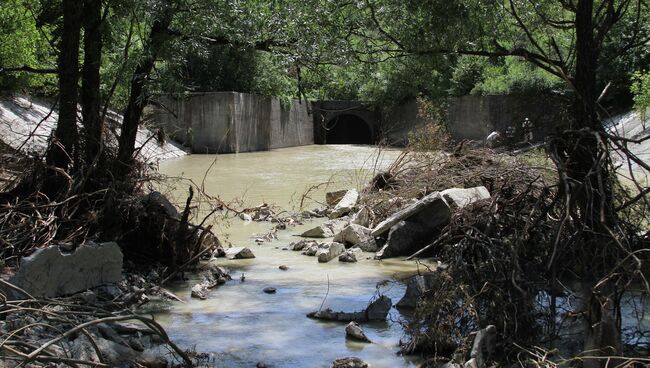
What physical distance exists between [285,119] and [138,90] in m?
24.4

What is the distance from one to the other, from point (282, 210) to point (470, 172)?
4.50 m

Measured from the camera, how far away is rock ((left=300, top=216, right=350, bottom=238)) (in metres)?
10.5

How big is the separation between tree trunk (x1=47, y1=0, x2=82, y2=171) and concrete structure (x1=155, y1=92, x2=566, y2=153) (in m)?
14.3

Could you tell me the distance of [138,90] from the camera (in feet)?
27.9

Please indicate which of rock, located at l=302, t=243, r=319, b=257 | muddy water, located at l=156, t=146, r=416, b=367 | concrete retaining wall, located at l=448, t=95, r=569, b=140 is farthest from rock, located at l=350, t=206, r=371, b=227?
concrete retaining wall, located at l=448, t=95, r=569, b=140

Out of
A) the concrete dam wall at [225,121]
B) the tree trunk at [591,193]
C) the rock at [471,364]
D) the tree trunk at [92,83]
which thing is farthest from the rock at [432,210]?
the concrete dam wall at [225,121]

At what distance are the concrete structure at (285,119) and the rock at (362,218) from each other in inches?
455

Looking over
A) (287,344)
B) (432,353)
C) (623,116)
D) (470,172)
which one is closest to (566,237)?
(432,353)

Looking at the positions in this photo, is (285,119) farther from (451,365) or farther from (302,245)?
(451,365)

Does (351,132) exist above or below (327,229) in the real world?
above

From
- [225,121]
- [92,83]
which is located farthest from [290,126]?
[92,83]

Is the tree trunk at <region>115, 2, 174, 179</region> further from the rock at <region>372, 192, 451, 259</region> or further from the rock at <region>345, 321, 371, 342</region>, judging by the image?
the rock at <region>345, 321, 371, 342</region>

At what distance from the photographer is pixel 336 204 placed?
1311 centimetres

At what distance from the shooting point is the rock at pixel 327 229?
10.5m
